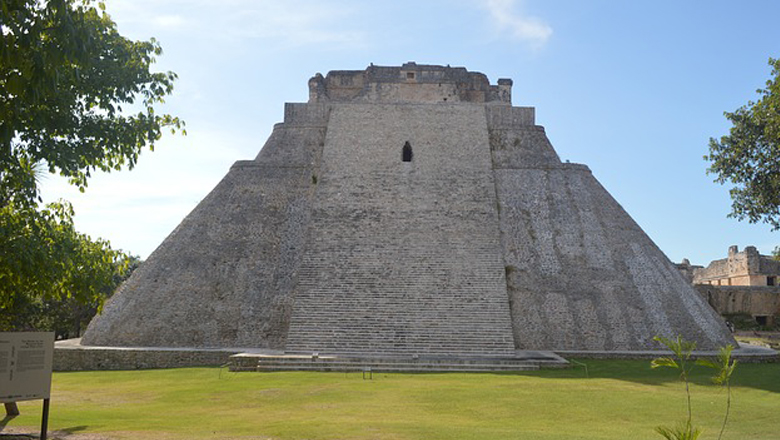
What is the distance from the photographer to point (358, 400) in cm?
989

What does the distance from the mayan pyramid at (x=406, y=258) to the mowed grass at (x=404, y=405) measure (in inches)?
108

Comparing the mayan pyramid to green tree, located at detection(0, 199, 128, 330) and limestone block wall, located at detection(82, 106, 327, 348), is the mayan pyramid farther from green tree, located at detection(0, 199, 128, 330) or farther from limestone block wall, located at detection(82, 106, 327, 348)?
green tree, located at detection(0, 199, 128, 330)

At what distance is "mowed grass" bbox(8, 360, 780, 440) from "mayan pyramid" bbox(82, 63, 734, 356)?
8.97ft

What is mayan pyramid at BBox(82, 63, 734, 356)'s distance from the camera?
53.1ft

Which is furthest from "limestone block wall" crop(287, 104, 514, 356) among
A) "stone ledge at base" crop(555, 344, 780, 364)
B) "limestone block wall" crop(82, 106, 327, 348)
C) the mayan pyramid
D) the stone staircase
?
"stone ledge at base" crop(555, 344, 780, 364)

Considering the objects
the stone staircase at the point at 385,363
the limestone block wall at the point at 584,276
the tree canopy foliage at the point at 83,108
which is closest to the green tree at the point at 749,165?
the limestone block wall at the point at 584,276

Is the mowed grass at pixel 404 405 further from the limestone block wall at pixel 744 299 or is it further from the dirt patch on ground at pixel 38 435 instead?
the limestone block wall at pixel 744 299

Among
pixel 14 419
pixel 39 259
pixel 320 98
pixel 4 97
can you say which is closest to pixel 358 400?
pixel 14 419

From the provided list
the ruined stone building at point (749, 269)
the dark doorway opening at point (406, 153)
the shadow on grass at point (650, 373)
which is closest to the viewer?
the shadow on grass at point (650, 373)

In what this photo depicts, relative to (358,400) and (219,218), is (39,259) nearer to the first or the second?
(358,400)

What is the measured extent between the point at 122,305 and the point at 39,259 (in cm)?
1130

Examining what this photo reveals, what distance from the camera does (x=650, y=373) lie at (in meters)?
13.0

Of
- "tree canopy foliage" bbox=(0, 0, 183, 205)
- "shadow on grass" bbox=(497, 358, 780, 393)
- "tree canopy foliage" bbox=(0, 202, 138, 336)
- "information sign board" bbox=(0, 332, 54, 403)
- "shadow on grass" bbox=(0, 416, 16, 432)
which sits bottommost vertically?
"shadow on grass" bbox=(0, 416, 16, 432)

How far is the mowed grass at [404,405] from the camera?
7.46 m
